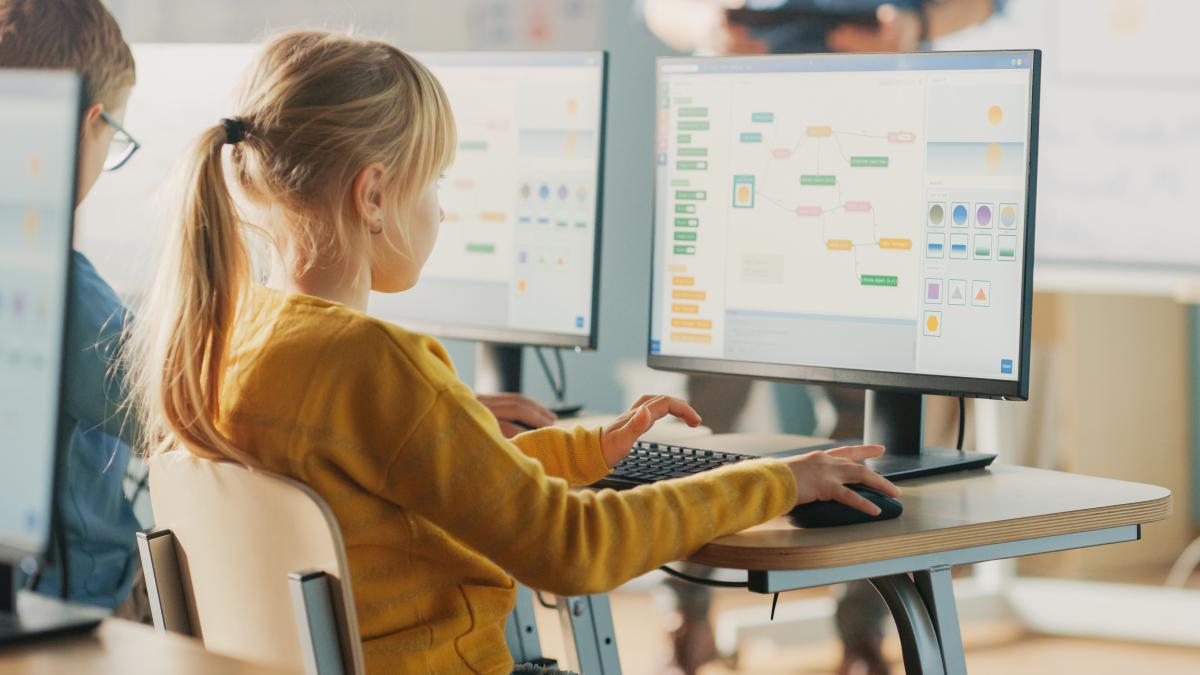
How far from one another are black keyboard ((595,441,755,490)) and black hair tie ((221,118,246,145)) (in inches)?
18.4

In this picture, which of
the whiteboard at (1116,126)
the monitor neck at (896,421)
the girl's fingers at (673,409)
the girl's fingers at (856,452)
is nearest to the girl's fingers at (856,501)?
the girl's fingers at (856,452)

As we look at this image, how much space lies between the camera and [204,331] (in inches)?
44.8

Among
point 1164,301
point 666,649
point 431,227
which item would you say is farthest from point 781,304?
point 1164,301

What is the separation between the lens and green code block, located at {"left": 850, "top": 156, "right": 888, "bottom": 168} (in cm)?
150

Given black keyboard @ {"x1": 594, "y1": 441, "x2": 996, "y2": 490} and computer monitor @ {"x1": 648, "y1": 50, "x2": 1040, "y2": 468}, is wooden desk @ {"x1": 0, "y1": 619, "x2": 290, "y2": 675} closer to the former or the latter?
black keyboard @ {"x1": 594, "y1": 441, "x2": 996, "y2": 490}

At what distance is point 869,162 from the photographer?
151 cm

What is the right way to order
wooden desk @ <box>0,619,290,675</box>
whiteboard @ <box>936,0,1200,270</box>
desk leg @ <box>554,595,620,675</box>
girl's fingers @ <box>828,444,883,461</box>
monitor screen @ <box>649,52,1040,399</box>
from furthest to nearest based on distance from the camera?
whiteboard @ <box>936,0,1200,270</box> < desk leg @ <box>554,595,620,675</box> < monitor screen @ <box>649,52,1040,399</box> < girl's fingers @ <box>828,444,883,461</box> < wooden desk @ <box>0,619,290,675</box>

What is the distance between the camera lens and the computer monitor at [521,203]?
1.80 m

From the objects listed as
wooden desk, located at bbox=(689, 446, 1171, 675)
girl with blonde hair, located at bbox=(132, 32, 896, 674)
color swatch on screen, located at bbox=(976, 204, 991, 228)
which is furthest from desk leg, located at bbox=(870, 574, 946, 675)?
color swatch on screen, located at bbox=(976, 204, 991, 228)

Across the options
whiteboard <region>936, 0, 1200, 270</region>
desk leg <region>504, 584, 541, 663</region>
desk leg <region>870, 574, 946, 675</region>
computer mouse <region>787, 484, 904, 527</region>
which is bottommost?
desk leg <region>504, 584, 541, 663</region>

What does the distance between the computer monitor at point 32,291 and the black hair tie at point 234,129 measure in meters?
0.35

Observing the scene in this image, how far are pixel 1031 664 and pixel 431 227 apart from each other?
74.6 inches

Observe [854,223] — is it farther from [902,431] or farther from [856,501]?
[856,501]

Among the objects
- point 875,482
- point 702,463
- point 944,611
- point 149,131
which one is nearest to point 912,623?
point 944,611
